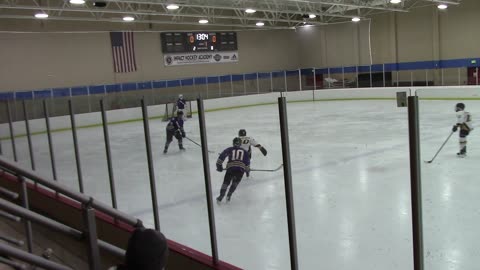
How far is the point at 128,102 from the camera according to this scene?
1719 cm

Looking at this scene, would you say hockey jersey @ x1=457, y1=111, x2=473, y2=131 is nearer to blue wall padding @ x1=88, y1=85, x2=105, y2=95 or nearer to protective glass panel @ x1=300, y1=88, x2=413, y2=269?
protective glass panel @ x1=300, y1=88, x2=413, y2=269

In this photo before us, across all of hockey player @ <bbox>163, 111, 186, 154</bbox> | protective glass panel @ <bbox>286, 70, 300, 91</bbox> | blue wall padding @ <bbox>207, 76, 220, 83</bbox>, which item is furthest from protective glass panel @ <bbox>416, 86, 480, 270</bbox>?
protective glass panel @ <bbox>286, 70, 300, 91</bbox>

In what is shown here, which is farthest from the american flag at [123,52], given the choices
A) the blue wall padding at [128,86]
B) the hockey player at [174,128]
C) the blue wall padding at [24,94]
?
the hockey player at [174,128]

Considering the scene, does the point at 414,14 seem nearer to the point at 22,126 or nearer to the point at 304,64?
the point at 304,64

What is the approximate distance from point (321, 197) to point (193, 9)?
636 inches

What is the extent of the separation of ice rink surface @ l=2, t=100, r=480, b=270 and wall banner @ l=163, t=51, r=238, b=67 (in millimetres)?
10859

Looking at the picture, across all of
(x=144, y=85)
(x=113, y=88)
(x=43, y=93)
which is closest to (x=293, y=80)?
(x=144, y=85)

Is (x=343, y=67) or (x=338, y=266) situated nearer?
(x=338, y=266)

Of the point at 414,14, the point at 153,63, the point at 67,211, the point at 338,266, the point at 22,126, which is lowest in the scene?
the point at 338,266

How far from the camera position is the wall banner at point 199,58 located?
21.5 m

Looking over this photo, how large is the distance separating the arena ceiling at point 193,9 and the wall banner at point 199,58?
1.43 metres

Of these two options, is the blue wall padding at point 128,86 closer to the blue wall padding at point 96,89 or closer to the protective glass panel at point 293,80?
the blue wall padding at point 96,89

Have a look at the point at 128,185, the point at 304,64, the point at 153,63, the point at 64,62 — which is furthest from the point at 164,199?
the point at 304,64

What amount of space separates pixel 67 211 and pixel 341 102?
16.9 meters
